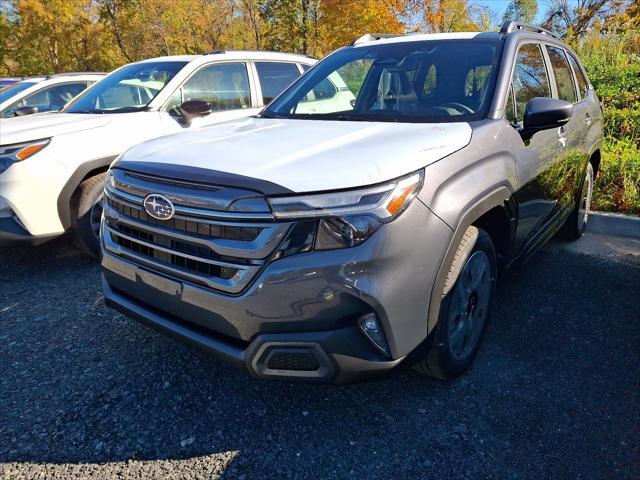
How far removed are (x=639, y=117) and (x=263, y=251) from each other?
23.2 feet

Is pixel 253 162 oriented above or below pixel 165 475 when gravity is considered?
above

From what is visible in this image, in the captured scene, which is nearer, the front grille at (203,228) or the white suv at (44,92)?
the front grille at (203,228)

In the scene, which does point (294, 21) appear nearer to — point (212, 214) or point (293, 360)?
point (212, 214)

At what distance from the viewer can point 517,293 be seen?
142 inches

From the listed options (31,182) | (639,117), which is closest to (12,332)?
(31,182)

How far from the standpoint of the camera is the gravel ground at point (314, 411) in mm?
2049

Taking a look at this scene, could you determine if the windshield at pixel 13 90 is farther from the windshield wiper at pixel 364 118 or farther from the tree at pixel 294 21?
the tree at pixel 294 21

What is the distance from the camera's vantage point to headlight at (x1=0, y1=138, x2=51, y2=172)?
3.57m

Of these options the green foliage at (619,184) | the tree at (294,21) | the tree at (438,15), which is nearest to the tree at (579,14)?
the tree at (438,15)

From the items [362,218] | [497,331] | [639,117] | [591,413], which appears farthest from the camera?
[639,117]

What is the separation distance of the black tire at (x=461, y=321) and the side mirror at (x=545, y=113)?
688mm

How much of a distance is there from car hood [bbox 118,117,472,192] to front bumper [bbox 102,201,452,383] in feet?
0.81

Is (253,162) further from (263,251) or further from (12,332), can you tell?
(12,332)

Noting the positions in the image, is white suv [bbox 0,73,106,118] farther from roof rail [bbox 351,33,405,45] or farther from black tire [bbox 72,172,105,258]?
roof rail [bbox 351,33,405,45]
